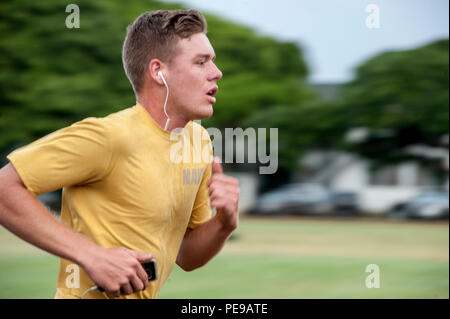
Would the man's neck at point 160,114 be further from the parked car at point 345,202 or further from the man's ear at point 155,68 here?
the parked car at point 345,202

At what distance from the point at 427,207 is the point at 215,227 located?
1781cm

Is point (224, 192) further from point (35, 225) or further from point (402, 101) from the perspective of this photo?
point (402, 101)

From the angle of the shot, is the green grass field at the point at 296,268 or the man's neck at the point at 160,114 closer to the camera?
the man's neck at the point at 160,114

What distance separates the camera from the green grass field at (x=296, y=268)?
6.50 m

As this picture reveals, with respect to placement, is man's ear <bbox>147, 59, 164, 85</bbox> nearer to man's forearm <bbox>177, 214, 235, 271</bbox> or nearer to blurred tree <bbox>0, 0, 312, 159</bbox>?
man's forearm <bbox>177, 214, 235, 271</bbox>

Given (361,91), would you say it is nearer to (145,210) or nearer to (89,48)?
(89,48)

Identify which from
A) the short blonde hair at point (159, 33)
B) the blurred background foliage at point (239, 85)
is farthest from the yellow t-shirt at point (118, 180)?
the blurred background foliage at point (239, 85)

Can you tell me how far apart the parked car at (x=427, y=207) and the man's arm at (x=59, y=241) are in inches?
689

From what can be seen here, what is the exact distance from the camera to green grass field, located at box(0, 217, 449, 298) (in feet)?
21.3

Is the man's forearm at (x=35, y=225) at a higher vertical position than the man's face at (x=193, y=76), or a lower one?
lower

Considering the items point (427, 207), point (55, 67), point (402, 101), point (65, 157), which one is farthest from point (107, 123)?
point (427, 207)

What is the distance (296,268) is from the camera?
8.53 meters

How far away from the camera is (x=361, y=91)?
15188mm
